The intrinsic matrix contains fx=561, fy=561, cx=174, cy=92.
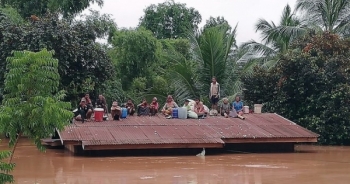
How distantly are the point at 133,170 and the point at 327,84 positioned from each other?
375 inches

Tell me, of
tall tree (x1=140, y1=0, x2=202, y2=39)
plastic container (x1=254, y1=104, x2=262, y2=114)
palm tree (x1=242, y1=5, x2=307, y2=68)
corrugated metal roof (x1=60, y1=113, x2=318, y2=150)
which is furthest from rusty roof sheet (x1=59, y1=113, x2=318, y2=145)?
tall tree (x1=140, y1=0, x2=202, y2=39)

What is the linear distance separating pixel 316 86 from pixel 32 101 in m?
14.0

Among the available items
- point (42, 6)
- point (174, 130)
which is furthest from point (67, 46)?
point (42, 6)

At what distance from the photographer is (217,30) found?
23.3m

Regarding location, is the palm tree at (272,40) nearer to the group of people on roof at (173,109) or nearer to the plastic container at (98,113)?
the group of people on roof at (173,109)

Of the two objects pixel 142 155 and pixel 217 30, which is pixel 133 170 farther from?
pixel 217 30

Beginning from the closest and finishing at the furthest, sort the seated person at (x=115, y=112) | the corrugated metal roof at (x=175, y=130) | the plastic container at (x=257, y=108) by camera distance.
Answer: the corrugated metal roof at (x=175, y=130), the seated person at (x=115, y=112), the plastic container at (x=257, y=108)

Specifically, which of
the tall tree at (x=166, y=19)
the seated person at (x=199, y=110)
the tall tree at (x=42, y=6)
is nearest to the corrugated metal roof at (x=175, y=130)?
the seated person at (x=199, y=110)

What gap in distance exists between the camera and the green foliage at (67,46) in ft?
65.4

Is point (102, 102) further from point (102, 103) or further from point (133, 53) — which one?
point (133, 53)

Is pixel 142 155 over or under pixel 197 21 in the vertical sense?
under

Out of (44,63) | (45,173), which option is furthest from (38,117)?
(45,173)

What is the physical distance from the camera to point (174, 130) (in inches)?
667

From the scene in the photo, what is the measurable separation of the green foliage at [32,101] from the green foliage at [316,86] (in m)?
13.3
